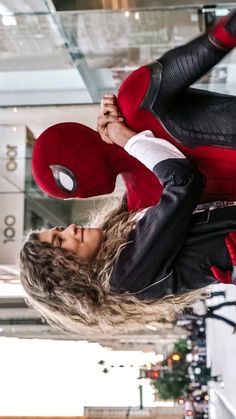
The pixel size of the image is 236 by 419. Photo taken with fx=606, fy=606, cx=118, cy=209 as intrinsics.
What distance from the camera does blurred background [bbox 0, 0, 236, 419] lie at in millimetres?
3361

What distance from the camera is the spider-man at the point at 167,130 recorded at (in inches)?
39.8

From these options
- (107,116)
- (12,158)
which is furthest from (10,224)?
(107,116)

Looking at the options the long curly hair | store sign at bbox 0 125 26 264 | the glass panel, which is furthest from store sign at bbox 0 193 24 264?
the long curly hair

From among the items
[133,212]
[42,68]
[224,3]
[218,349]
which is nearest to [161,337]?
[218,349]

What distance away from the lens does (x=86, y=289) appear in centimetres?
116

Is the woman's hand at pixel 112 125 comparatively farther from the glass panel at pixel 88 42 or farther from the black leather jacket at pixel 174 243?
the glass panel at pixel 88 42

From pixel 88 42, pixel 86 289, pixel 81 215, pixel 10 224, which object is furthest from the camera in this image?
pixel 10 224

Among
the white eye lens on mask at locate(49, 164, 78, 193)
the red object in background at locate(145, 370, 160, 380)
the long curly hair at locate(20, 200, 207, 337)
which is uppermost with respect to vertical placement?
the white eye lens on mask at locate(49, 164, 78, 193)

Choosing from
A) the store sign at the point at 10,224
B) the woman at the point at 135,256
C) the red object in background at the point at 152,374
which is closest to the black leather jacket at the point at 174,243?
the woman at the point at 135,256

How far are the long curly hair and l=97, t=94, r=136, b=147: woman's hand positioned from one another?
16cm

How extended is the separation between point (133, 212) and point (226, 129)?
10.2 inches

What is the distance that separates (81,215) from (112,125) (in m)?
1.41

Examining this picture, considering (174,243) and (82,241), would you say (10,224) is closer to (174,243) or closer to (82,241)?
(82,241)

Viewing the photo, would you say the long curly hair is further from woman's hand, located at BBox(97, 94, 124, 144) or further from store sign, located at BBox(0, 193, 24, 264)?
store sign, located at BBox(0, 193, 24, 264)
